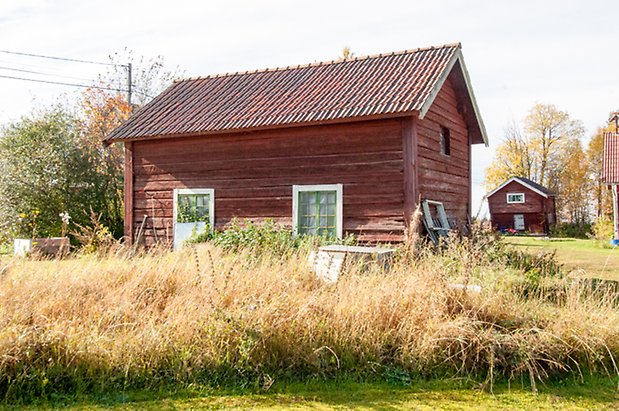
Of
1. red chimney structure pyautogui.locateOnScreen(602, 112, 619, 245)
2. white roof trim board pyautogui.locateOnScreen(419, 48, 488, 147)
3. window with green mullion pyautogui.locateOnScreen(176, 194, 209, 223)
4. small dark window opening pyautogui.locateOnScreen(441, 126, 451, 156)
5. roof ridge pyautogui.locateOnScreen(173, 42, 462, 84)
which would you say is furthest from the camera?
red chimney structure pyautogui.locateOnScreen(602, 112, 619, 245)

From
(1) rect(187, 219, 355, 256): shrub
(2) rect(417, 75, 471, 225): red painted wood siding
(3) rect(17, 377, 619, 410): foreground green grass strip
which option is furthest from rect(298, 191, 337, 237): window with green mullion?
(3) rect(17, 377, 619, 410): foreground green grass strip

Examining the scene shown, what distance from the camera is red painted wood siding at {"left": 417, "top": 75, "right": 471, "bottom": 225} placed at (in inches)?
506

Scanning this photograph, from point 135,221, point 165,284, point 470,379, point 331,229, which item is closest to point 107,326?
point 165,284

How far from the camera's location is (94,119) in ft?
92.5

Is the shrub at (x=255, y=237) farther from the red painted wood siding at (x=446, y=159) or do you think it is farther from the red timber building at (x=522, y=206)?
the red timber building at (x=522, y=206)

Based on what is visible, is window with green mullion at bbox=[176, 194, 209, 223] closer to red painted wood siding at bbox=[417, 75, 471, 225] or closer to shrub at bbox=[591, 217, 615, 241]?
red painted wood siding at bbox=[417, 75, 471, 225]

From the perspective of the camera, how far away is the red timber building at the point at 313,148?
12070mm

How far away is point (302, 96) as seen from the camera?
1379 centimetres

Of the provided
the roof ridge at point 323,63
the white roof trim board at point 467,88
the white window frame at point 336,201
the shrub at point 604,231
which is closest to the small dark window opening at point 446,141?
the white roof trim board at point 467,88

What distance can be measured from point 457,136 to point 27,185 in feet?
48.0

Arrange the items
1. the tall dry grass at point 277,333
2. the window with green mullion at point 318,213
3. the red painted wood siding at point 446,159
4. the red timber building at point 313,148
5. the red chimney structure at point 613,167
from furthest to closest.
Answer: the red chimney structure at point 613,167 < the red painted wood siding at point 446,159 < the window with green mullion at point 318,213 < the red timber building at point 313,148 < the tall dry grass at point 277,333

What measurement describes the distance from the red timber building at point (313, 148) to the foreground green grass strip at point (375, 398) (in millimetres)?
6993

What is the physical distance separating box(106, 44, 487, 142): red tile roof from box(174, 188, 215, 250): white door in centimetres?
161

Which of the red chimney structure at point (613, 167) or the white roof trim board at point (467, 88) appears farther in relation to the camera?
the red chimney structure at point (613, 167)
